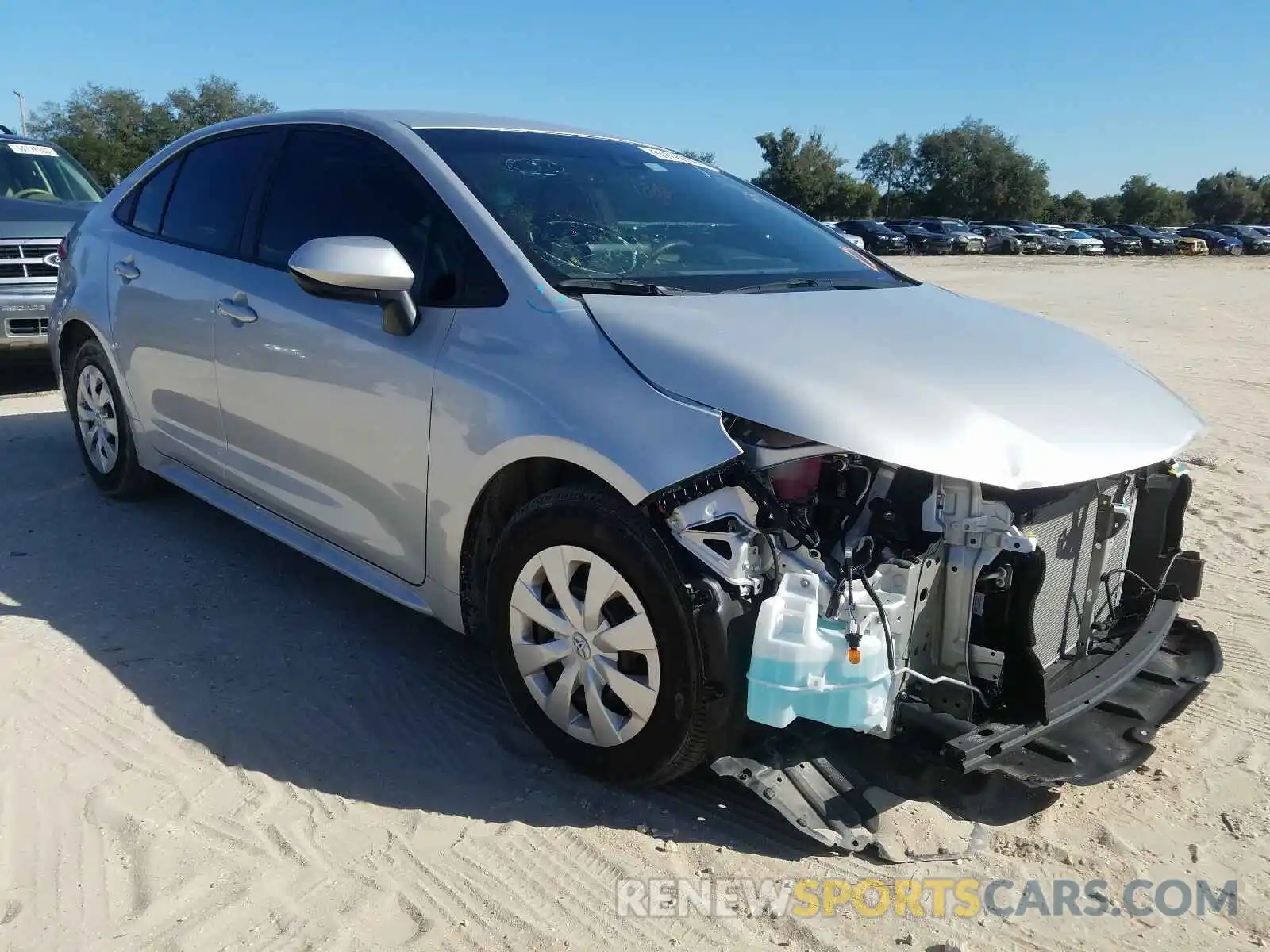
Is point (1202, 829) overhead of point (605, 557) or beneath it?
beneath

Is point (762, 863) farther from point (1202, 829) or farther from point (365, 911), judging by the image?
point (1202, 829)

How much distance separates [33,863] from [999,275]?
30.3 meters

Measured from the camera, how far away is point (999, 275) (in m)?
29.6

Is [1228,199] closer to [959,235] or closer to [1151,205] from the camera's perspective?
[1151,205]

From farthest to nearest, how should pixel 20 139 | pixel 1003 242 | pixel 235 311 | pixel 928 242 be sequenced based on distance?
1. pixel 1003 242
2. pixel 928 242
3. pixel 20 139
4. pixel 235 311

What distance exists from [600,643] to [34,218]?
7.35 meters

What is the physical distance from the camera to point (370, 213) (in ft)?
11.4

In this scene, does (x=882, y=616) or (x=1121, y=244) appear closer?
(x=882, y=616)

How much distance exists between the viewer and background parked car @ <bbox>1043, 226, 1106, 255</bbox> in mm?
48094

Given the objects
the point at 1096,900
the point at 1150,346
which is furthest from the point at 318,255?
the point at 1150,346

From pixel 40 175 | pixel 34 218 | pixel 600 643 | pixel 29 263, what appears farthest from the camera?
pixel 40 175

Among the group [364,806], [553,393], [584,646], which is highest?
[553,393]

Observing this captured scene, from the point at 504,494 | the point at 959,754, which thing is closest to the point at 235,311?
the point at 504,494

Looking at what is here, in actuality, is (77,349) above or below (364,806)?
above
